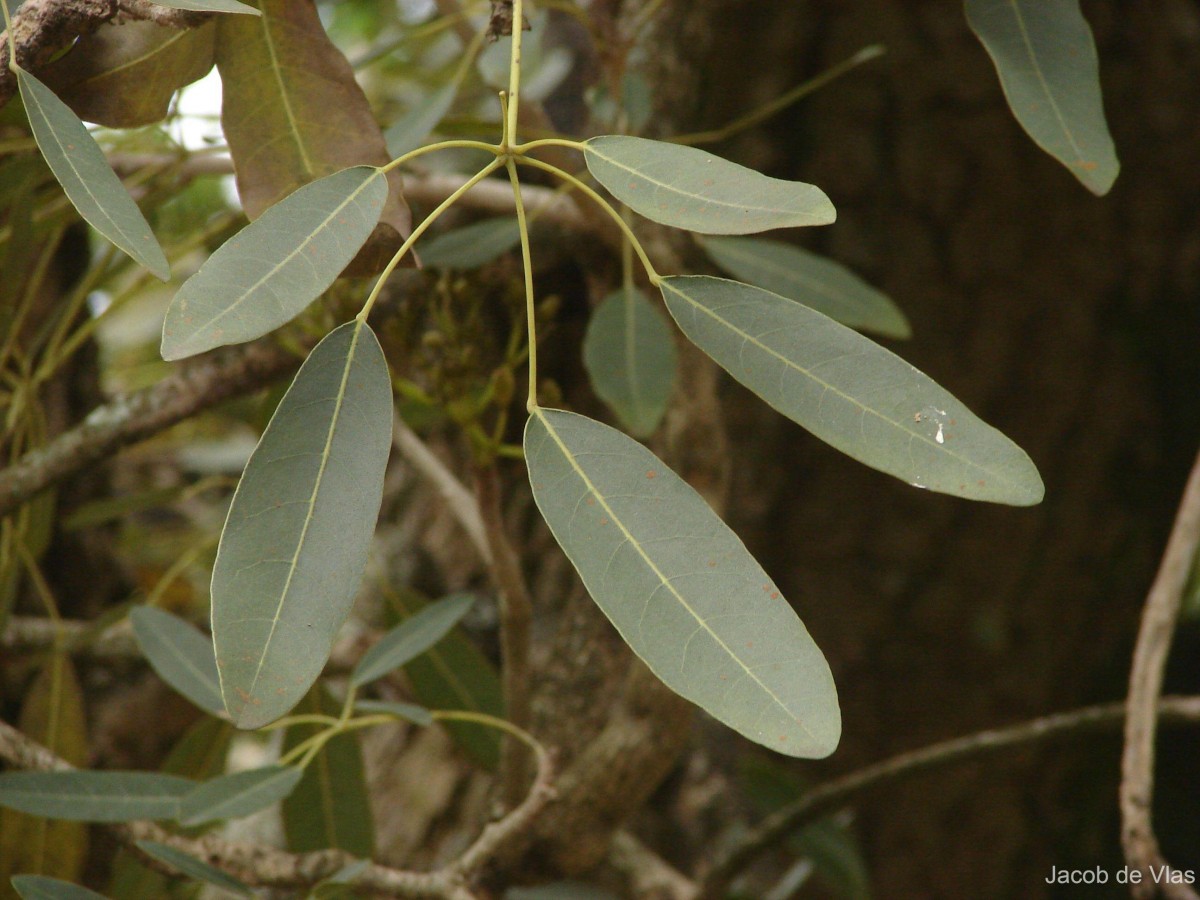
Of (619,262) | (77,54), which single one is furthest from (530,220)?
(77,54)

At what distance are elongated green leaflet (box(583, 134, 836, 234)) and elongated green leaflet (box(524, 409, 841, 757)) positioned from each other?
93 millimetres

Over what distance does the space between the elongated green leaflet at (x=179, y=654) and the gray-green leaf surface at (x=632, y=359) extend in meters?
0.32

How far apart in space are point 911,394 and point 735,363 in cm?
7

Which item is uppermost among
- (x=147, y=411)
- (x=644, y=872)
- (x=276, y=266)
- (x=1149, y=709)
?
(x=276, y=266)

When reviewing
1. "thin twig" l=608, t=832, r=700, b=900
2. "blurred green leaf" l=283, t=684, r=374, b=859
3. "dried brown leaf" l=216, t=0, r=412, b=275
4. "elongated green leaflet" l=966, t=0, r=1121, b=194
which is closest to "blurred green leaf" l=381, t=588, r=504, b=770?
"blurred green leaf" l=283, t=684, r=374, b=859

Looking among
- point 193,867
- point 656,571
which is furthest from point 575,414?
point 193,867

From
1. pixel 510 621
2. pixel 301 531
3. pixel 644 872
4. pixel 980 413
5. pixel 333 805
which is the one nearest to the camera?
pixel 301 531

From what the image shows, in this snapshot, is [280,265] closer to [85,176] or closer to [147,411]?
[85,176]

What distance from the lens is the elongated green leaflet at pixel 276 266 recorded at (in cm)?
34

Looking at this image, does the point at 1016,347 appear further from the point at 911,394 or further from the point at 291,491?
the point at 291,491

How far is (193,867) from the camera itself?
0.51m

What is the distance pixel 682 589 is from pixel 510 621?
0.91 ft

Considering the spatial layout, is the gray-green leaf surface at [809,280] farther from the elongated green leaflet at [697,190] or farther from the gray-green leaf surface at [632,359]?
the elongated green leaflet at [697,190]

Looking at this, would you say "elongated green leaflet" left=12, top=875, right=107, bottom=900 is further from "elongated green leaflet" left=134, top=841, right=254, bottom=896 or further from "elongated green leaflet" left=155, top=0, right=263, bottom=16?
"elongated green leaflet" left=155, top=0, right=263, bottom=16
